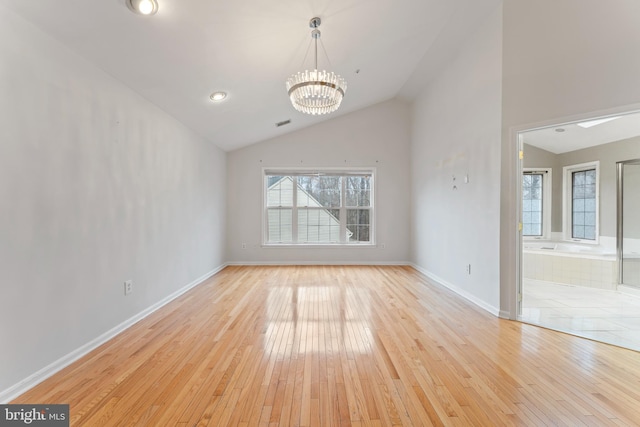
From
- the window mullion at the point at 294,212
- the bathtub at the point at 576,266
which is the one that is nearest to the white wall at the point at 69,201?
the window mullion at the point at 294,212

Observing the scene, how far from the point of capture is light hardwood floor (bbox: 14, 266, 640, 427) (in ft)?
5.23

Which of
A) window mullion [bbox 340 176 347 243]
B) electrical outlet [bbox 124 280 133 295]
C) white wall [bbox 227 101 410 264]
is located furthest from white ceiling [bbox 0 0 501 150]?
window mullion [bbox 340 176 347 243]

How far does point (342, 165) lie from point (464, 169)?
8.82ft

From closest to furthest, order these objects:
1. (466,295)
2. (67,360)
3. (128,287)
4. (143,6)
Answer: (143,6), (67,360), (128,287), (466,295)

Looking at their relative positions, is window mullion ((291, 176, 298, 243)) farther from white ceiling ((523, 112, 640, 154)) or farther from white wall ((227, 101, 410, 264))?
white ceiling ((523, 112, 640, 154))

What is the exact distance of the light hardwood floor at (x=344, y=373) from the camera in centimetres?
159

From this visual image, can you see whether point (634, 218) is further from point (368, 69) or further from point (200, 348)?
point (200, 348)

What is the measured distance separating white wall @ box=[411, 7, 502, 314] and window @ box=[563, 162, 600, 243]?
304cm

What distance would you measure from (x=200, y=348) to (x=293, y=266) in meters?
3.55

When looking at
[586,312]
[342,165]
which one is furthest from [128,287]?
[586,312]

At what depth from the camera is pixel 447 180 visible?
4387 millimetres

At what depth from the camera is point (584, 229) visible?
5391 millimetres

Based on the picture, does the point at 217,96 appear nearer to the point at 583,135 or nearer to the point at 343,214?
the point at 343,214

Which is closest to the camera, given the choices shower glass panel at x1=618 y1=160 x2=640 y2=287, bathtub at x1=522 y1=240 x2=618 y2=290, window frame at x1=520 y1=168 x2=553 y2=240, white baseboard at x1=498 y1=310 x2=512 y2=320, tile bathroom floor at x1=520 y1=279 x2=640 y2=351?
tile bathroom floor at x1=520 y1=279 x2=640 y2=351
